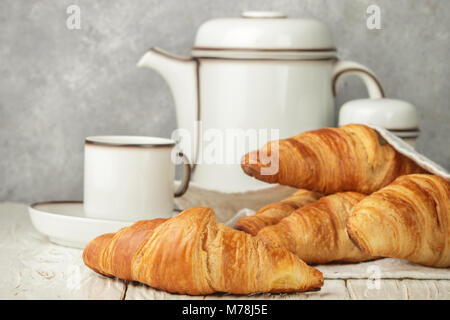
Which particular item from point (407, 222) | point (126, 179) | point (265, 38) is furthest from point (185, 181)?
point (407, 222)

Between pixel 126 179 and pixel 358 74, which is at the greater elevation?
pixel 358 74

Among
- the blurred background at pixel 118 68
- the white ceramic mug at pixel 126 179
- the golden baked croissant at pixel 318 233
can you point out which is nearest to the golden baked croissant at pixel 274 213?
the golden baked croissant at pixel 318 233

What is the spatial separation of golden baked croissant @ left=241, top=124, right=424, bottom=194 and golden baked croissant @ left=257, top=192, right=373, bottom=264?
3cm

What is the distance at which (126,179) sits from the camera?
896 millimetres

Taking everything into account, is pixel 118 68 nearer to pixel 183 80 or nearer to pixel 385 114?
pixel 183 80

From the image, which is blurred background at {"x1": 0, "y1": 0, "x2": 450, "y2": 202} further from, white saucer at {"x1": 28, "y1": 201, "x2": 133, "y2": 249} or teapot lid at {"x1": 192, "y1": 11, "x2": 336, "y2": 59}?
white saucer at {"x1": 28, "y1": 201, "x2": 133, "y2": 249}

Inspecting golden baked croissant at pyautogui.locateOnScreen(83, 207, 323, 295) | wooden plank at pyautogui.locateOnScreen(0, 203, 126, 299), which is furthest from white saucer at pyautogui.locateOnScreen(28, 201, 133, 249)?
golden baked croissant at pyautogui.locateOnScreen(83, 207, 323, 295)

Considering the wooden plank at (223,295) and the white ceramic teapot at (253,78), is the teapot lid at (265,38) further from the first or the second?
the wooden plank at (223,295)

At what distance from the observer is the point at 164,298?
0.71 m

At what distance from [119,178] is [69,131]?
0.39m

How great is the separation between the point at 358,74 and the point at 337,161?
0.91 ft

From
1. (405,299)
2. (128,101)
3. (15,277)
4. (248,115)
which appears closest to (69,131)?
(128,101)

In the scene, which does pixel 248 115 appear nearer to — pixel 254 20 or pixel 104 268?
pixel 254 20

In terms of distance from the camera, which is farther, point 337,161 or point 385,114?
point 385,114
